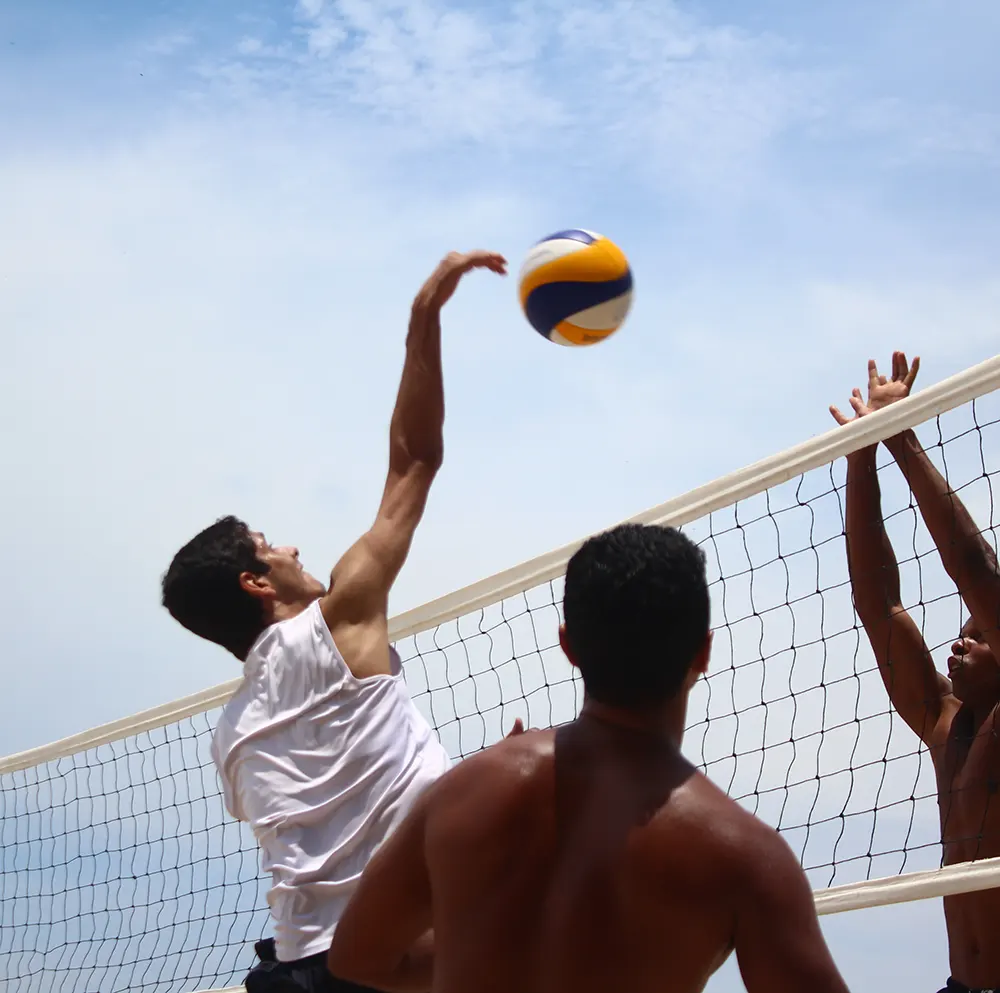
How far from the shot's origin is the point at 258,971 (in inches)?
135

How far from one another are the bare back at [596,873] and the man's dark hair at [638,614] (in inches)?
3.5

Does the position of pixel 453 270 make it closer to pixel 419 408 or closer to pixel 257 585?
pixel 419 408

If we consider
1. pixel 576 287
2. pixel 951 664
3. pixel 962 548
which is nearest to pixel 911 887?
pixel 951 664

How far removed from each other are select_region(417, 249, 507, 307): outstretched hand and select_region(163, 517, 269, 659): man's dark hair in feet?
3.04

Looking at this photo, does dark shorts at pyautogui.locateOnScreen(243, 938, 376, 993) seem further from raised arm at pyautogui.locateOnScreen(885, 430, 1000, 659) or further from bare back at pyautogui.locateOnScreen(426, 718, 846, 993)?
raised arm at pyautogui.locateOnScreen(885, 430, 1000, 659)

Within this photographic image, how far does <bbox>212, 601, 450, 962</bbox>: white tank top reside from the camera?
3.42m

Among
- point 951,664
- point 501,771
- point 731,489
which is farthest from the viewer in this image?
point 731,489

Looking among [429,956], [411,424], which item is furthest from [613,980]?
[411,424]

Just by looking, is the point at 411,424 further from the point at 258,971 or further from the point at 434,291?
the point at 258,971

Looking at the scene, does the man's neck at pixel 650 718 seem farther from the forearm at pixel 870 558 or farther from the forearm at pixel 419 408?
the forearm at pixel 870 558

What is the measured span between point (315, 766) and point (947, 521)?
94.6 inches

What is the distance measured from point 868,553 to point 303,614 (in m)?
2.30

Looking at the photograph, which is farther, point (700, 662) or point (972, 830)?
point (972, 830)

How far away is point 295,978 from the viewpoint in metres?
3.35
